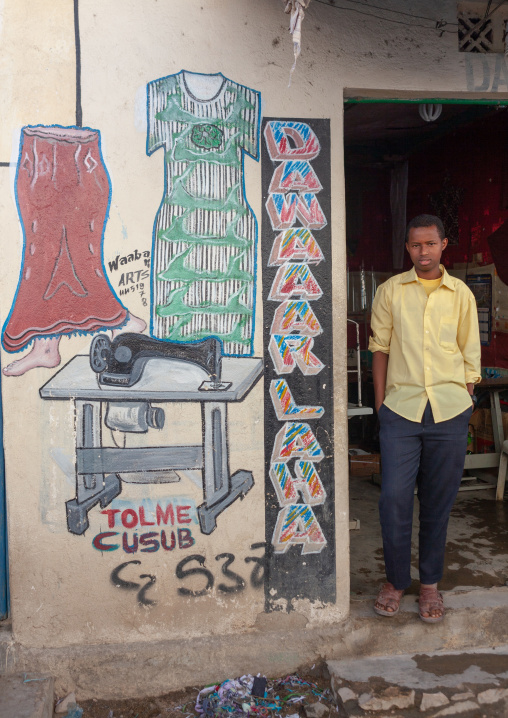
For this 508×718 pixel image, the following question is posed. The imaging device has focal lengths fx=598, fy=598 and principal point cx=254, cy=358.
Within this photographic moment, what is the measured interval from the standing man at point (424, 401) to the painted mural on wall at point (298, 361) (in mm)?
312

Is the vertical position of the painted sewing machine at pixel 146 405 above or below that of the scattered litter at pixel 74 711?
above

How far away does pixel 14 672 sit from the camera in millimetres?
2912

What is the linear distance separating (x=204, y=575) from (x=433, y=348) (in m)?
1.63

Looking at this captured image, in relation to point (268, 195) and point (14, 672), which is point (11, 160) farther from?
point (14, 672)

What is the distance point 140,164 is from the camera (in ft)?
9.57

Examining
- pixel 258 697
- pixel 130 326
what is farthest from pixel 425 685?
pixel 130 326

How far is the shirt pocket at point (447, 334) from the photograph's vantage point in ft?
9.85

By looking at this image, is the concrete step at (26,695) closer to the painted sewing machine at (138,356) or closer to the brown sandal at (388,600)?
the painted sewing machine at (138,356)

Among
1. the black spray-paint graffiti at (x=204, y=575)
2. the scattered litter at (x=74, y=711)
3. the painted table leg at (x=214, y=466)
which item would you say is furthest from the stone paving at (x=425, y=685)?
the scattered litter at (x=74, y=711)

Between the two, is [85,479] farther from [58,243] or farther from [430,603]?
[430,603]

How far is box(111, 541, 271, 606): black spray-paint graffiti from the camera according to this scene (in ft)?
9.82

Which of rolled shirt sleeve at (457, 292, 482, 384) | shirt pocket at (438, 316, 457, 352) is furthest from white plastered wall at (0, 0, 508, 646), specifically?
rolled shirt sleeve at (457, 292, 482, 384)

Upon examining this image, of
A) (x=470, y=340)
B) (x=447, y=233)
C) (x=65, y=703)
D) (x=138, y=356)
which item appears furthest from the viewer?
(x=447, y=233)

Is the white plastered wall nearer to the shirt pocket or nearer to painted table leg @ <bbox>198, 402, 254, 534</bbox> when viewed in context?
painted table leg @ <bbox>198, 402, 254, 534</bbox>
